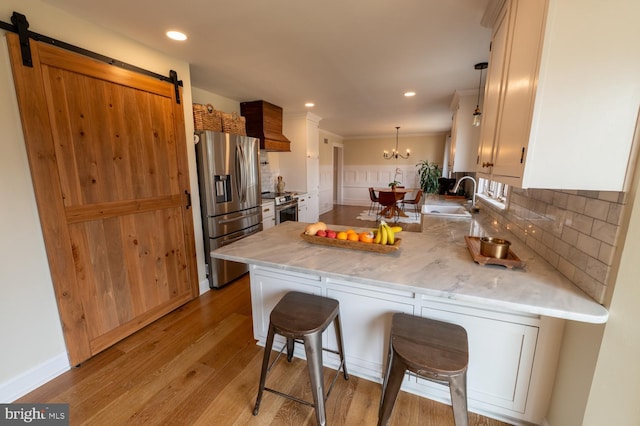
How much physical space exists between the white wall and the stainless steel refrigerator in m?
1.22

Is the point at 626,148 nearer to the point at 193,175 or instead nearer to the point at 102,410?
the point at 102,410

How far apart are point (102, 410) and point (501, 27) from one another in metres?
3.19

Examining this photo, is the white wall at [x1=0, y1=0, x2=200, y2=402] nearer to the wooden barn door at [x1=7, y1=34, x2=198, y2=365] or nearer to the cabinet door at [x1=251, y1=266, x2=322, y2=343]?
the wooden barn door at [x1=7, y1=34, x2=198, y2=365]

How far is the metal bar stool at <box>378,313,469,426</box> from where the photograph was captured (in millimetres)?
1029

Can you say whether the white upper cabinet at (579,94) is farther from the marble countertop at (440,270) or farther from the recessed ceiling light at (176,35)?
the recessed ceiling light at (176,35)

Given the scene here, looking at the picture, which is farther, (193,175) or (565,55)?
(193,175)

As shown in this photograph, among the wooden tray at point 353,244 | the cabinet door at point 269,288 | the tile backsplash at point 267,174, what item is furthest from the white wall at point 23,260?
the tile backsplash at point 267,174

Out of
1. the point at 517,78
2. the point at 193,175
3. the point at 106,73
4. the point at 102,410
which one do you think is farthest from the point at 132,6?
the point at 102,410

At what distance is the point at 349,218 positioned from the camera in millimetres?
6785

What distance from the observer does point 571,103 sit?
2.92ft

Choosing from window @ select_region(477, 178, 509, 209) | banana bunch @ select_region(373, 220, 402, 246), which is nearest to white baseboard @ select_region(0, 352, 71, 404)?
banana bunch @ select_region(373, 220, 402, 246)

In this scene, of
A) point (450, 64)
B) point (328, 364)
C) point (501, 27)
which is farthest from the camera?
point (450, 64)

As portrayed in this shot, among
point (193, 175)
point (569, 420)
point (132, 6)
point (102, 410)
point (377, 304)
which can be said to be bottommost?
point (102, 410)

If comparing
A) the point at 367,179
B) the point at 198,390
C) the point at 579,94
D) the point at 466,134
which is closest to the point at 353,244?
the point at 579,94
